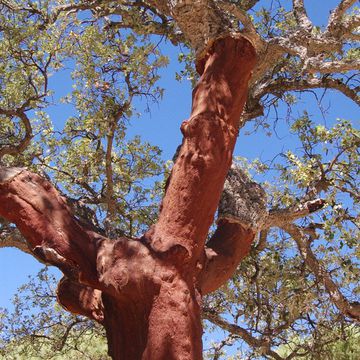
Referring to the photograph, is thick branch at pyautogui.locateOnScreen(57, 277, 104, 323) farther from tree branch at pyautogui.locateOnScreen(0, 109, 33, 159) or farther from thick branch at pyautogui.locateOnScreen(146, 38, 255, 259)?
tree branch at pyautogui.locateOnScreen(0, 109, 33, 159)

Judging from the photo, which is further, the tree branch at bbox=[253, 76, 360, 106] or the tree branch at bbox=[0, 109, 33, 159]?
the tree branch at bbox=[0, 109, 33, 159]

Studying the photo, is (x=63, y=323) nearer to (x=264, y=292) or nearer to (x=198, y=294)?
(x=264, y=292)

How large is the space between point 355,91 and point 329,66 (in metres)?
1.11

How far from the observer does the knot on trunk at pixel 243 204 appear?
5023 mm

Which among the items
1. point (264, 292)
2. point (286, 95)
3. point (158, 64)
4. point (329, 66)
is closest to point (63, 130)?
point (158, 64)

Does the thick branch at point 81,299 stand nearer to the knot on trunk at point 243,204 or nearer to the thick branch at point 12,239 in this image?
the knot on trunk at point 243,204

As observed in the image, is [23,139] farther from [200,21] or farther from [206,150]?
[206,150]

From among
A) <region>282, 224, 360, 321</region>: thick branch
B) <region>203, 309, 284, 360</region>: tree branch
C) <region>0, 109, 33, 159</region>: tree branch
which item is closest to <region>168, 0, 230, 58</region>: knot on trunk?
<region>282, 224, 360, 321</region>: thick branch

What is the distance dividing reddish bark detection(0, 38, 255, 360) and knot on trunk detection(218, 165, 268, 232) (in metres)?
0.61

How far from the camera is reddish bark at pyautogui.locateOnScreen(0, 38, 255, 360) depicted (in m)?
3.62

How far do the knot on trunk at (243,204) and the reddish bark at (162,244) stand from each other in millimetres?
607

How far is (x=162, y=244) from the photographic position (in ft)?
12.5

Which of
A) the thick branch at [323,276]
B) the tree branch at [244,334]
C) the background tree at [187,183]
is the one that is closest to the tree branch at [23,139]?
the background tree at [187,183]

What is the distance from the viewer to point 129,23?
22.0 feet
